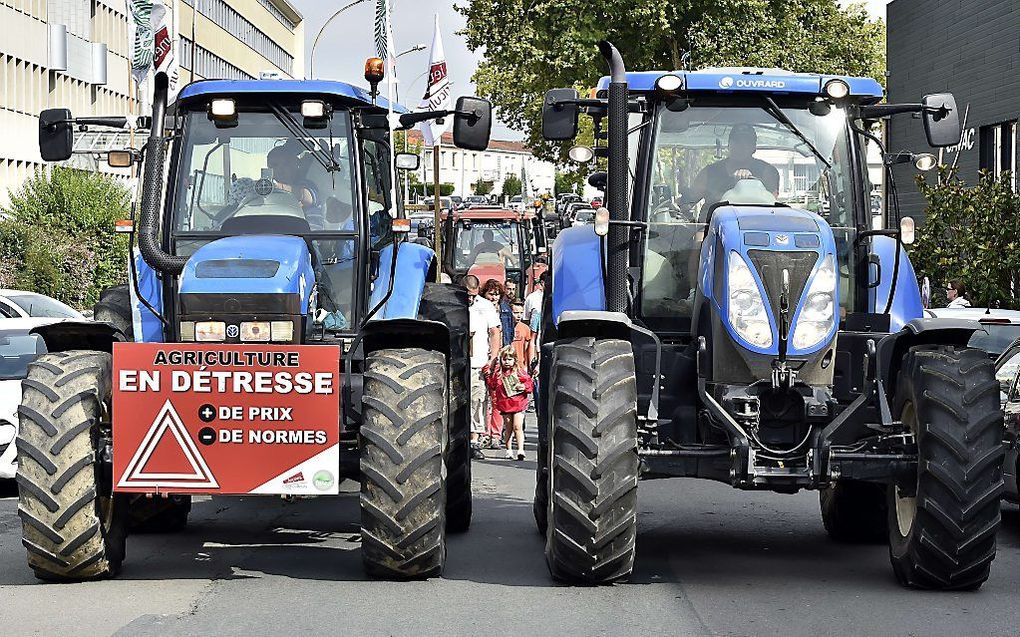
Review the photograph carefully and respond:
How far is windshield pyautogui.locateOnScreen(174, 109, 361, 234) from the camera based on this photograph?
1087 centimetres

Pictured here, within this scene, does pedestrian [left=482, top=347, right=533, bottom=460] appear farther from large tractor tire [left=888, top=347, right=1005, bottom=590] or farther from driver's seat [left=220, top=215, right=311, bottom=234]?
large tractor tire [left=888, top=347, right=1005, bottom=590]

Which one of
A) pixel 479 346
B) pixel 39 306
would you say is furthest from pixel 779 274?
pixel 39 306

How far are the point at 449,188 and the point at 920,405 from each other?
14856 centimetres

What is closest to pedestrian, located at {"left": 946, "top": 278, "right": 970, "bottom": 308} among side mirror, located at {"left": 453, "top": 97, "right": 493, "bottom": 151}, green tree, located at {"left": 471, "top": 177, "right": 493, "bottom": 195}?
side mirror, located at {"left": 453, "top": 97, "right": 493, "bottom": 151}

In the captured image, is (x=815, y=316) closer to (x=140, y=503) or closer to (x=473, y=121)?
(x=473, y=121)

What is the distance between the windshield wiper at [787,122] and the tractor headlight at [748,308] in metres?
1.65

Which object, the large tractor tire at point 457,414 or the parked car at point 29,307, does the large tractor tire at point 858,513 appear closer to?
the large tractor tire at point 457,414

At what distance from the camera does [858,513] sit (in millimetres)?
11148

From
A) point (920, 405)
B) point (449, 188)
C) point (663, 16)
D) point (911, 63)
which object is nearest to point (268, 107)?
point (920, 405)

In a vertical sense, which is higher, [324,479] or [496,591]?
[324,479]

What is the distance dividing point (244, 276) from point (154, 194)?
1.04m

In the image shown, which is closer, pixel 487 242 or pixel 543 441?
pixel 543 441

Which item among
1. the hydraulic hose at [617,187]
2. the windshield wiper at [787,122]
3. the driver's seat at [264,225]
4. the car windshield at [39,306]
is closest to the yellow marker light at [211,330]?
the driver's seat at [264,225]

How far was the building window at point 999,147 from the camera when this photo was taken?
26297mm
